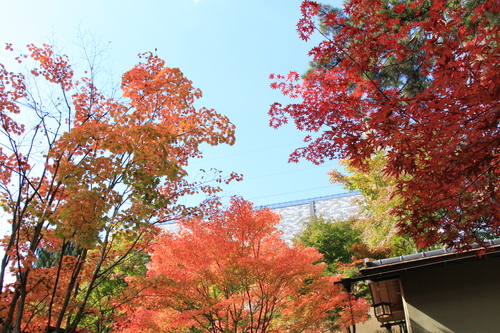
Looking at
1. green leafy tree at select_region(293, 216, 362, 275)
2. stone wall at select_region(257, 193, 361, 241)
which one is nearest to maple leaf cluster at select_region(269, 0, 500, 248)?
green leafy tree at select_region(293, 216, 362, 275)

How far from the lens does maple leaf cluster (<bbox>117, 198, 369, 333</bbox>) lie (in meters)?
Result: 7.14

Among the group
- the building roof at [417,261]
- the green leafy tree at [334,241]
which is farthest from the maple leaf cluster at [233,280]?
the green leafy tree at [334,241]

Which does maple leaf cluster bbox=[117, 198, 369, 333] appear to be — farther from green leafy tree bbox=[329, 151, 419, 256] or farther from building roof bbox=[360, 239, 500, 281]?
green leafy tree bbox=[329, 151, 419, 256]

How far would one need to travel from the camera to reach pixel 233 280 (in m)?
7.16

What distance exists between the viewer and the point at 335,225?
1916 cm

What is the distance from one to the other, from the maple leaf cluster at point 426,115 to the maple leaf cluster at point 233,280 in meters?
2.89

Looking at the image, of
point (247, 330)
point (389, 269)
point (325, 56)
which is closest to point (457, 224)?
point (325, 56)

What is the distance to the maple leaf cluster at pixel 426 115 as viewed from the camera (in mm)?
2844

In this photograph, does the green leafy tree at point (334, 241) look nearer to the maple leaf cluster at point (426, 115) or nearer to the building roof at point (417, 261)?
the building roof at point (417, 261)

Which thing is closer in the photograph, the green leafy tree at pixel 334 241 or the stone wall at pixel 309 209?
the green leafy tree at pixel 334 241

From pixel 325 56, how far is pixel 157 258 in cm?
580

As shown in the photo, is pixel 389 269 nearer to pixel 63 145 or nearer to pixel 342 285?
pixel 342 285

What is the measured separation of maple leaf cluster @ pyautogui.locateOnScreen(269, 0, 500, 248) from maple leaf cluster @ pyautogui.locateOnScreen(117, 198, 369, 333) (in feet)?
9.49

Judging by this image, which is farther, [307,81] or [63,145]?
[307,81]
